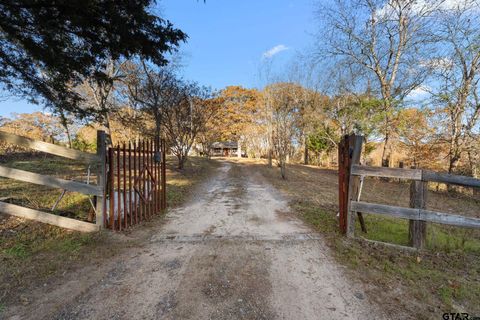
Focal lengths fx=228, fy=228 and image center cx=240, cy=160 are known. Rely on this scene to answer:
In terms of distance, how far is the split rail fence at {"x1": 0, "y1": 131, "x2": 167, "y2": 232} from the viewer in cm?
351

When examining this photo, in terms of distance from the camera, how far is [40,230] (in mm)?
3799

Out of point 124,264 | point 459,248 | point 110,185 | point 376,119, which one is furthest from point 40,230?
point 376,119

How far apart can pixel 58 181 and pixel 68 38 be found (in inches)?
129

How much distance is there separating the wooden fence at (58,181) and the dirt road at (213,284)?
3.82ft

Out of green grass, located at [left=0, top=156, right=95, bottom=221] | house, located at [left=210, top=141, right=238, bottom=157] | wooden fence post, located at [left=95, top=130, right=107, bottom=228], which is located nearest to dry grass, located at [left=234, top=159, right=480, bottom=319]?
wooden fence post, located at [left=95, top=130, right=107, bottom=228]

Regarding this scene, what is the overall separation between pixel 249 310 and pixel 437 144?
15215 mm

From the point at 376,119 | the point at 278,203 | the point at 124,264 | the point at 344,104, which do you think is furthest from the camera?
the point at 344,104

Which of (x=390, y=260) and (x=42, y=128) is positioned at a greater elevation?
(x=42, y=128)

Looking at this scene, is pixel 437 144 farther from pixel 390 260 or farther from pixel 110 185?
pixel 110 185

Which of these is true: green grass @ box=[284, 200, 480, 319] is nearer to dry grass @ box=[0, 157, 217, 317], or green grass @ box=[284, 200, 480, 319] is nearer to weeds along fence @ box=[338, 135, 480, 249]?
weeds along fence @ box=[338, 135, 480, 249]

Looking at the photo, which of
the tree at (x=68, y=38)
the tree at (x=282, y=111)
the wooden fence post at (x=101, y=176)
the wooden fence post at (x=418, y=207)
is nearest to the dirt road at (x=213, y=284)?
the wooden fence post at (x=101, y=176)

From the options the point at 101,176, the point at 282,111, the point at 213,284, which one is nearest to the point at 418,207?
the point at 213,284

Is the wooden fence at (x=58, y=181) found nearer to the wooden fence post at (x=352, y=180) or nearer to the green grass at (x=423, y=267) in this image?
the green grass at (x=423, y=267)

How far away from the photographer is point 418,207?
12.4 ft
